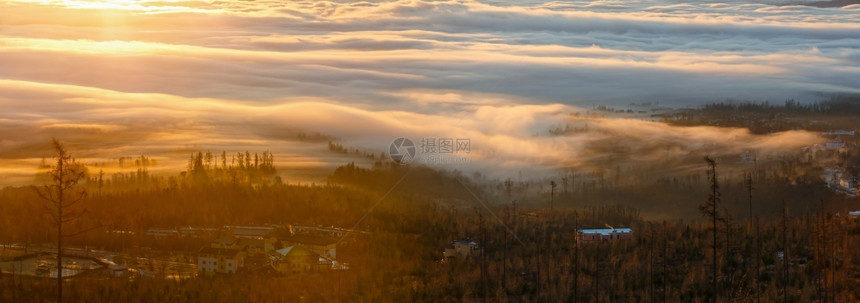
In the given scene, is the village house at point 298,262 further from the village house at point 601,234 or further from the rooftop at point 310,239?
the village house at point 601,234

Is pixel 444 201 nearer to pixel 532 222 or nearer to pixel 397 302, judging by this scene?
pixel 532 222

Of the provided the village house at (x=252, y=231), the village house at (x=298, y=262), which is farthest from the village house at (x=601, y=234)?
the village house at (x=252, y=231)

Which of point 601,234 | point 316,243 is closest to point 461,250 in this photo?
point 316,243

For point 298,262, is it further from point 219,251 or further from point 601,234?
point 601,234

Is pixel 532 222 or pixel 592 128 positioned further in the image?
pixel 592 128

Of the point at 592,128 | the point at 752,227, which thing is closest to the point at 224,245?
the point at 752,227

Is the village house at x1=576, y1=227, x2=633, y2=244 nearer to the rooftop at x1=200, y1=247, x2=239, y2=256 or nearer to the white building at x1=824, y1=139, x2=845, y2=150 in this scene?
the rooftop at x1=200, y1=247, x2=239, y2=256
